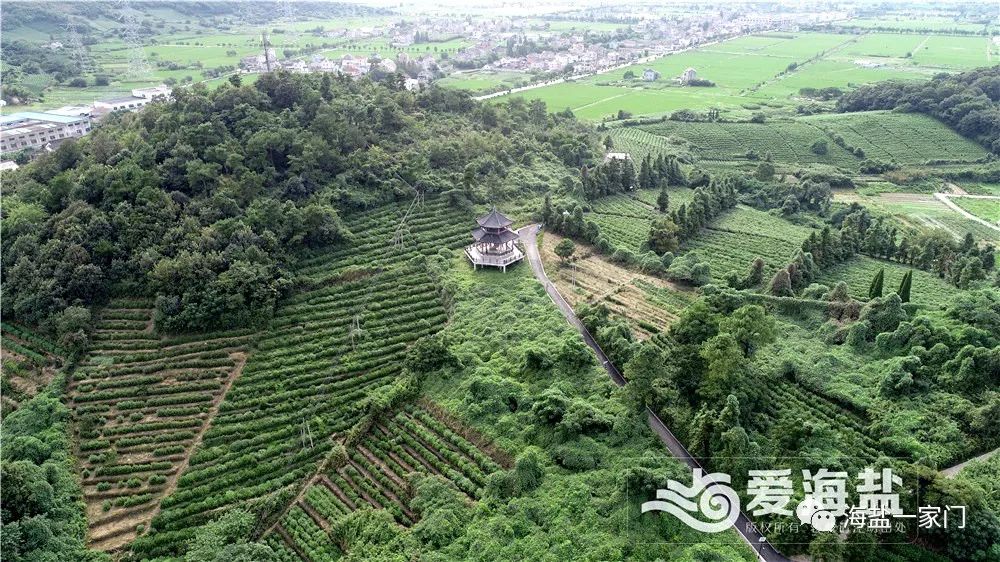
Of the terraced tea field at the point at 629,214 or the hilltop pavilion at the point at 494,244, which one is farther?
the terraced tea field at the point at 629,214

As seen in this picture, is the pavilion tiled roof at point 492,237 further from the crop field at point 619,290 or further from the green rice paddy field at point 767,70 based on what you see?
the green rice paddy field at point 767,70

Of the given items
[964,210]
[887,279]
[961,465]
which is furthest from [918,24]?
[961,465]

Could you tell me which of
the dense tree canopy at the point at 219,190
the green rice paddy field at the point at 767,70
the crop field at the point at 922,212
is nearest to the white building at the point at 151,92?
the dense tree canopy at the point at 219,190

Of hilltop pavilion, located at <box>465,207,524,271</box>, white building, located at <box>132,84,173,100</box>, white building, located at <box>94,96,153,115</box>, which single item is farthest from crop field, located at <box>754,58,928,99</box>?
white building, located at <box>94,96,153,115</box>

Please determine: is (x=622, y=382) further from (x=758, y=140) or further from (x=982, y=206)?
(x=758, y=140)

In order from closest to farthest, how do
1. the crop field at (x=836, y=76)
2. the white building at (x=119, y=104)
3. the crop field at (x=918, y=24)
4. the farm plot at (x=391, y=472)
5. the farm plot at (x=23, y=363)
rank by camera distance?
the farm plot at (x=391, y=472), the farm plot at (x=23, y=363), the white building at (x=119, y=104), the crop field at (x=836, y=76), the crop field at (x=918, y=24)

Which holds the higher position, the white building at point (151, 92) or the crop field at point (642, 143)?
the white building at point (151, 92)

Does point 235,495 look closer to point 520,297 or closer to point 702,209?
point 520,297

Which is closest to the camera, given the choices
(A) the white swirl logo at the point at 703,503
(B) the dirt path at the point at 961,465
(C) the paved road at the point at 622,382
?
(C) the paved road at the point at 622,382
